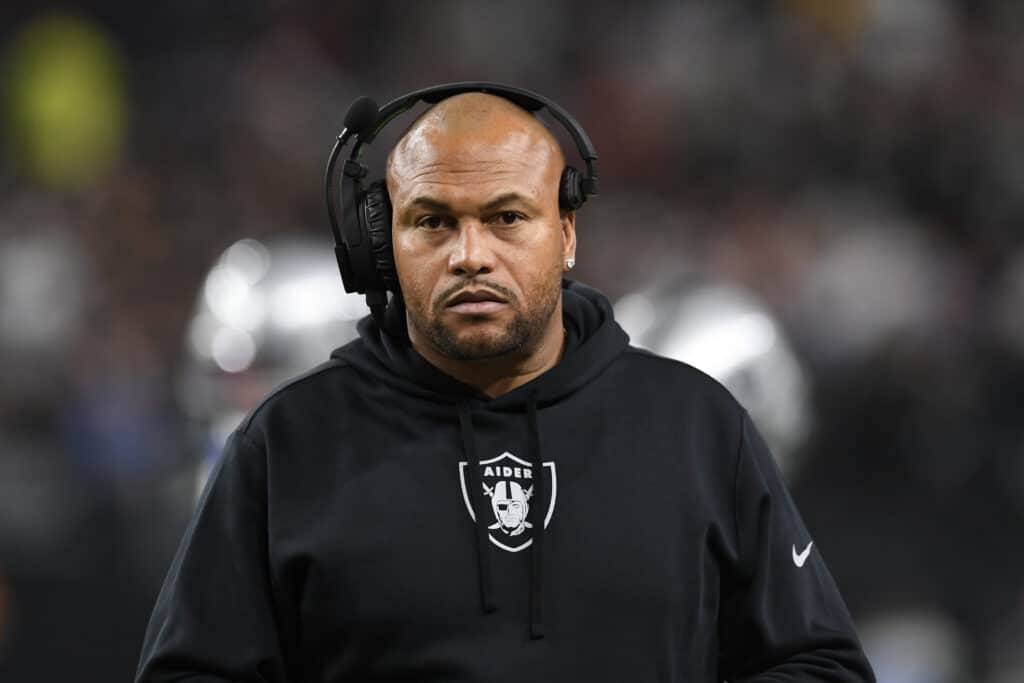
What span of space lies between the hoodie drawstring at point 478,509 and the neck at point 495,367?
5 cm

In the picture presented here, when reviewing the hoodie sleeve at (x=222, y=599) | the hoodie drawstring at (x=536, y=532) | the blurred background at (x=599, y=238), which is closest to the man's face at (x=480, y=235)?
the hoodie drawstring at (x=536, y=532)

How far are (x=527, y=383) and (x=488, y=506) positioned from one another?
198 mm

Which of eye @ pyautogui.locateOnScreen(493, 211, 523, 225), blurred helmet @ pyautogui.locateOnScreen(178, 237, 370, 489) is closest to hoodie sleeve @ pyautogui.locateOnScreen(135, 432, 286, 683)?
eye @ pyautogui.locateOnScreen(493, 211, 523, 225)

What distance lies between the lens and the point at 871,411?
805cm

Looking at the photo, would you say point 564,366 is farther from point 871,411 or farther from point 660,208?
point 660,208

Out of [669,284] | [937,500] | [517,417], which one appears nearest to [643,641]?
[517,417]

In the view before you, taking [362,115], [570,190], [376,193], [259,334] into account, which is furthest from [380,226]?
[259,334]

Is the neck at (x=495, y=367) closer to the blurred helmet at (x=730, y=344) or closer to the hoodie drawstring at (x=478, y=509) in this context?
the hoodie drawstring at (x=478, y=509)

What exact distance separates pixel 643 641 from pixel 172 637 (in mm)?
624

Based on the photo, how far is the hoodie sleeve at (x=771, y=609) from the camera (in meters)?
2.60

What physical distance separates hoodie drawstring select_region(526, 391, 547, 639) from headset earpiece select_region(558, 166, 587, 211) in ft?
0.89

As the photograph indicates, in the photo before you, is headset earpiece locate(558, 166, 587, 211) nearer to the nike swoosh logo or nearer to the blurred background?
the nike swoosh logo

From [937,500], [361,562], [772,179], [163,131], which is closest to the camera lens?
[361,562]

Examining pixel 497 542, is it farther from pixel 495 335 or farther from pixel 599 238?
pixel 599 238
